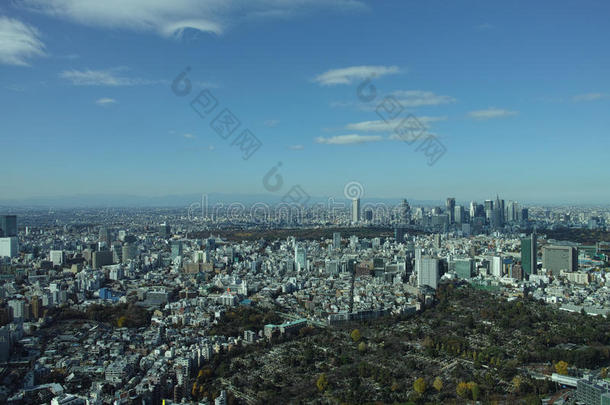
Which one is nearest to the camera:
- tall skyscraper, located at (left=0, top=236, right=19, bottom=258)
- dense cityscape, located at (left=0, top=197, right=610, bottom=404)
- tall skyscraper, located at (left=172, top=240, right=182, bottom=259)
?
dense cityscape, located at (left=0, top=197, right=610, bottom=404)

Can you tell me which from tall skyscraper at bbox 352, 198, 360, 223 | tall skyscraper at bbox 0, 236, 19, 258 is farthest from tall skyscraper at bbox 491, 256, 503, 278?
tall skyscraper at bbox 352, 198, 360, 223

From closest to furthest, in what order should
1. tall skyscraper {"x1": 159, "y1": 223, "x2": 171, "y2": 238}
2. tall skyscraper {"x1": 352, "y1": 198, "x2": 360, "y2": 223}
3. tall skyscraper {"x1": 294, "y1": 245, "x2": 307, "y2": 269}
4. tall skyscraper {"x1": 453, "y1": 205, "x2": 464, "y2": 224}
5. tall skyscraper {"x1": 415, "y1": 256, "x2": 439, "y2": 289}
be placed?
tall skyscraper {"x1": 415, "y1": 256, "x2": 439, "y2": 289} < tall skyscraper {"x1": 294, "y1": 245, "x2": 307, "y2": 269} < tall skyscraper {"x1": 159, "y1": 223, "x2": 171, "y2": 238} < tall skyscraper {"x1": 453, "y1": 205, "x2": 464, "y2": 224} < tall skyscraper {"x1": 352, "y1": 198, "x2": 360, "y2": 223}

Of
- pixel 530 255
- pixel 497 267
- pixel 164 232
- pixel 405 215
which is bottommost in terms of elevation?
pixel 497 267

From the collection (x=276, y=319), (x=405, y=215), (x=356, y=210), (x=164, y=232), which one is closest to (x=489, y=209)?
(x=405, y=215)

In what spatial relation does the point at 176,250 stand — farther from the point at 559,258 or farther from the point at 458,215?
the point at 458,215

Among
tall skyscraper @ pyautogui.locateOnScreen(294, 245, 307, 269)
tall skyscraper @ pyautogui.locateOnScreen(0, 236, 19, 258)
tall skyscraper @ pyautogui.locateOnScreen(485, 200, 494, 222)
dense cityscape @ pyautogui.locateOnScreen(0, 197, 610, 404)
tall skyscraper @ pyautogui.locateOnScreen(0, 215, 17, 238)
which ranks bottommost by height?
dense cityscape @ pyautogui.locateOnScreen(0, 197, 610, 404)

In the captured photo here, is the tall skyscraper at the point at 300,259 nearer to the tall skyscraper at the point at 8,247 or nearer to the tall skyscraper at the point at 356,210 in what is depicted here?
the tall skyscraper at the point at 8,247

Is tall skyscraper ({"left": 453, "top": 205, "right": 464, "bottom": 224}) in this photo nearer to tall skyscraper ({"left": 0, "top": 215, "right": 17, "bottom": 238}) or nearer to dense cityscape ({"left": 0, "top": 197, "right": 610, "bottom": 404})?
dense cityscape ({"left": 0, "top": 197, "right": 610, "bottom": 404})

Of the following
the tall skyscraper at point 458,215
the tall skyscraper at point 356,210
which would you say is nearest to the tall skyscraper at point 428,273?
the tall skyscraper at point 458,215
